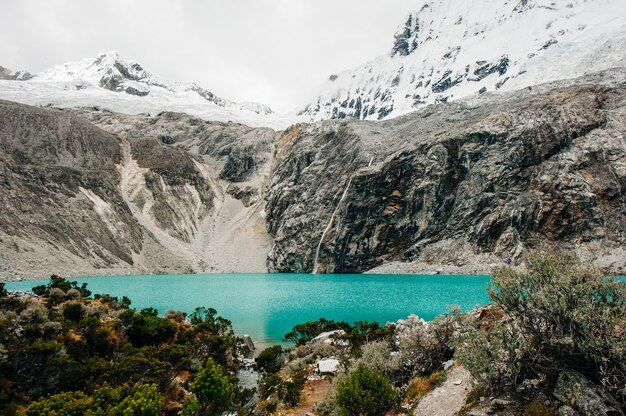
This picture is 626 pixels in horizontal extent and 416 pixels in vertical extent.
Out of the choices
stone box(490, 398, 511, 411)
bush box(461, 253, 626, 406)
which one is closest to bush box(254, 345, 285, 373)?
bush box(461, 253, 626, 406)

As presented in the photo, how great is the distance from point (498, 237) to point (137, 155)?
11939 centimetres

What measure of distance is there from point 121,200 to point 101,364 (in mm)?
109698

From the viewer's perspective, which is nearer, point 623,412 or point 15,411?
point 623,412

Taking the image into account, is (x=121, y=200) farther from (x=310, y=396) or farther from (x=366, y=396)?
(x=366, y=396)

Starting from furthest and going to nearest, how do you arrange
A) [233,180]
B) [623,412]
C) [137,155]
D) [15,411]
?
[233,180], [137,155], [15,411], [623,412]

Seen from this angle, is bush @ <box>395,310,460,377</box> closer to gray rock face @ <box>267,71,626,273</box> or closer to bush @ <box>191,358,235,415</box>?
bush @ <box>191,358,235,415</box>

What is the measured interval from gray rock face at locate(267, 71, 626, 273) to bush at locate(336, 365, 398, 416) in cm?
8664

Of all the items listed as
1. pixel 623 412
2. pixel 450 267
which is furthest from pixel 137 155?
pixel 623 412

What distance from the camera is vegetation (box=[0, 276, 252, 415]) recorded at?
37.8 feet

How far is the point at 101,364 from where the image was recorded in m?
17.2

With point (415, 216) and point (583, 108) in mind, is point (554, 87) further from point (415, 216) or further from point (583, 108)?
point (415, 216)

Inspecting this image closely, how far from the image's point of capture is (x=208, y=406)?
550 inches

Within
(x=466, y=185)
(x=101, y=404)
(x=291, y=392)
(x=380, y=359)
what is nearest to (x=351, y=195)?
(x=466, y=185)

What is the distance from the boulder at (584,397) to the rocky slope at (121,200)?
85.0 m
